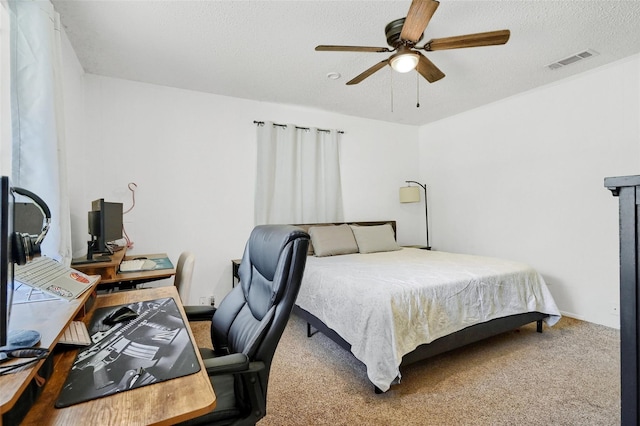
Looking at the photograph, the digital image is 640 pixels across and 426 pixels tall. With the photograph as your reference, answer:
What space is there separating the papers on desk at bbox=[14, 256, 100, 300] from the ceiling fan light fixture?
224cm

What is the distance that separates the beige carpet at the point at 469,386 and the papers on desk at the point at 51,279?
3.87ft

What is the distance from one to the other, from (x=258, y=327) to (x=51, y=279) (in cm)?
81

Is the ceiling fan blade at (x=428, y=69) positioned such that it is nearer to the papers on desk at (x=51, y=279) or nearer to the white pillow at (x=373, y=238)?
the white pillow at (x=373, y=238)

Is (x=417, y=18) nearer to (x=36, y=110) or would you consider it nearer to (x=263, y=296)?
(x=263, y=296)

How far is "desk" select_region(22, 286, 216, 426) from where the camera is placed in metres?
0.67

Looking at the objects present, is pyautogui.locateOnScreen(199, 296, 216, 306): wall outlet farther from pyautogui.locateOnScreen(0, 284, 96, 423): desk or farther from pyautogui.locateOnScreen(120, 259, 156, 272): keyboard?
pyautogui.locateOnScreen(0, 284, 96, 423): desk

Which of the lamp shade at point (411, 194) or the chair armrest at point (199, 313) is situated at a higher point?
the lamp shade at point (411, 194)

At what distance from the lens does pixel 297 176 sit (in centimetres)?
395

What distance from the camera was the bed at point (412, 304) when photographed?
6.37 ft

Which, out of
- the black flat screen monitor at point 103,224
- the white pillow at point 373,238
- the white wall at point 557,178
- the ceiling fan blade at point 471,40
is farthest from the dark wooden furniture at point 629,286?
the white pillow at point 373,238

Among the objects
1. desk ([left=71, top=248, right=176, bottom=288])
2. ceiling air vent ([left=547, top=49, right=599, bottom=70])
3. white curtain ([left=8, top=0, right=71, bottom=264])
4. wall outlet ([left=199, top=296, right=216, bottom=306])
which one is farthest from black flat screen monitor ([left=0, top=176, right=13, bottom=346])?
ceiling air vent ([left=547, top=49, right=599, bottom=70])

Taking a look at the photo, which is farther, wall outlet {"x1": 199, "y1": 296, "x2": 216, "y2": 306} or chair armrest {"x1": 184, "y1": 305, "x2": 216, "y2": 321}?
wall outlet {"x1": 199, "y1": 296, "x2": 216, "y2": 306}

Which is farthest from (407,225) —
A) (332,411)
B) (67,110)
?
(67,110)

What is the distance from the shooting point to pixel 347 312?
219cm
